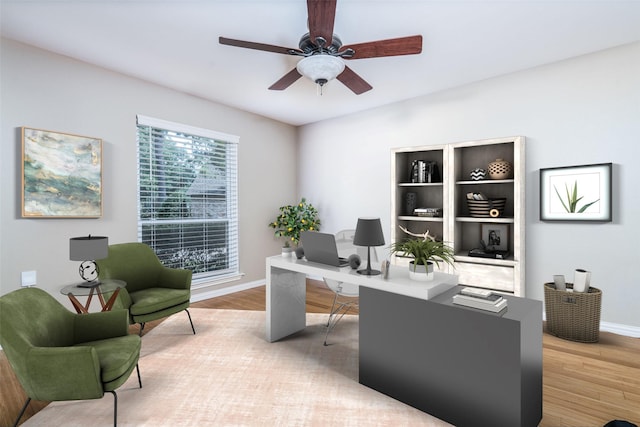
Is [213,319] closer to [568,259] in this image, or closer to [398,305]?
[398,305]

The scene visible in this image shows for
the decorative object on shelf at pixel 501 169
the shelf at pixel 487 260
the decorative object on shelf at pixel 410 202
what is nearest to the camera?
the shelf at pixel 487 260

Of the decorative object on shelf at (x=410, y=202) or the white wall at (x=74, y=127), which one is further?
the decorative object on shelf at (x=410, y=202)

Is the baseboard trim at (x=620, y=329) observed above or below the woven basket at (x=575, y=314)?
below

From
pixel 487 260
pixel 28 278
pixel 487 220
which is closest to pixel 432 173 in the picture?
pixel 487 220

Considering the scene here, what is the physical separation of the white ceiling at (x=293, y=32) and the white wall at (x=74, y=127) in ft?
0.66

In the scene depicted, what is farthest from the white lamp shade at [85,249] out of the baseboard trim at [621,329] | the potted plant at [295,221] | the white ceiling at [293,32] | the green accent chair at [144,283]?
the baseboard trim at [621,329]

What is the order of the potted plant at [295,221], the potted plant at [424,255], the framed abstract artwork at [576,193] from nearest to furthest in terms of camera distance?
the potted plant at [424,255] → the framed abstract artwork at [576,193] → the potted plant at [295,221]

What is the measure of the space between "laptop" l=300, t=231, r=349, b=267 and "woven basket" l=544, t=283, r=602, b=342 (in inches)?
83.6

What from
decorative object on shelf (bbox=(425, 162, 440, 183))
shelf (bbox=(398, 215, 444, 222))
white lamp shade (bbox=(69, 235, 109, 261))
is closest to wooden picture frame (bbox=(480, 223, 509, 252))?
shelf (bbox=(398, 215, 444, 222))

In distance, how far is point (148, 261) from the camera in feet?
11.1

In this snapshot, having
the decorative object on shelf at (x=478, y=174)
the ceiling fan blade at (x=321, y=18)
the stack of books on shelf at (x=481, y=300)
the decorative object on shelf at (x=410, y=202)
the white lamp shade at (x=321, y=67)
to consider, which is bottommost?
the stack of books on shelf at (x=481, y=300)

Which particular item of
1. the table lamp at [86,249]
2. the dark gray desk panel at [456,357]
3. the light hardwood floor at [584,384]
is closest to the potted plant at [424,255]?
the dark gray desk panel at [456,357]

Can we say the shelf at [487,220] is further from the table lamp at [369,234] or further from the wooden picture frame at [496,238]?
the table lamp at [369,234]

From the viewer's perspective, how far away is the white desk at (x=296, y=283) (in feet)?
7.28
